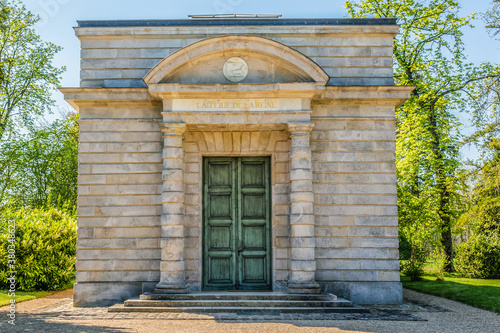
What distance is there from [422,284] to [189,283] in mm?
7259

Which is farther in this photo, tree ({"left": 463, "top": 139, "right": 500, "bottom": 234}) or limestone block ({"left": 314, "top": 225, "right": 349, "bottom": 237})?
tree ({"left": 463, "top": 139, "right": 500, "bottom": 234})

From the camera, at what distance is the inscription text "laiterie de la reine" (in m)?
9.45

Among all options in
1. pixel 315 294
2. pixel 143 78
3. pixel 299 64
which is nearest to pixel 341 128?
pixel 299 64

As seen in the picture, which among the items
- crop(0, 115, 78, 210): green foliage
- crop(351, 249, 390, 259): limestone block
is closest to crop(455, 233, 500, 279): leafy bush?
crop(351, 249, 390, 259): limestone block

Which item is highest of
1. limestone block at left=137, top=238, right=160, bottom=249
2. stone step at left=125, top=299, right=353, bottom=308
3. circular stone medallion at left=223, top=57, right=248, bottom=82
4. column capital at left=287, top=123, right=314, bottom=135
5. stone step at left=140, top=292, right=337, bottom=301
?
circular stone medallion at left=223, top=57, right=248, bottom=82

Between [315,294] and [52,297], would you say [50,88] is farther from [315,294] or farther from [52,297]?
[315,294]

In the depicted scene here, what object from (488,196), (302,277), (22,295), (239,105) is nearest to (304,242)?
(302,277)

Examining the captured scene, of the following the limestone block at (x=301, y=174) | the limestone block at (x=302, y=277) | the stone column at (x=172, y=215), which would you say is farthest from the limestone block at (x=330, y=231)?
the stone column at (x=172, y=215)

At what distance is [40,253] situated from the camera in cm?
1199

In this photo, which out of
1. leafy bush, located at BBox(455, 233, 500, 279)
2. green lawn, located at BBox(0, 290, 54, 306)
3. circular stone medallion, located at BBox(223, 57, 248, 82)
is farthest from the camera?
leafy bush, located at BBox(455, 233, 500, 279)

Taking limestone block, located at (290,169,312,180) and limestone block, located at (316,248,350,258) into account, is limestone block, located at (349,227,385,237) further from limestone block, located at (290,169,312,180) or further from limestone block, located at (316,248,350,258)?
limestone block, located at (290,169,312,180)

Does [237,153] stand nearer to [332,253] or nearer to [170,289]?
[332,253]

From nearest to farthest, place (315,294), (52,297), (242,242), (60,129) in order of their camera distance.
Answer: (315,294), (242,242), (52,297), (60,129)

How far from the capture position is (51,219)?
13805 millimetres
